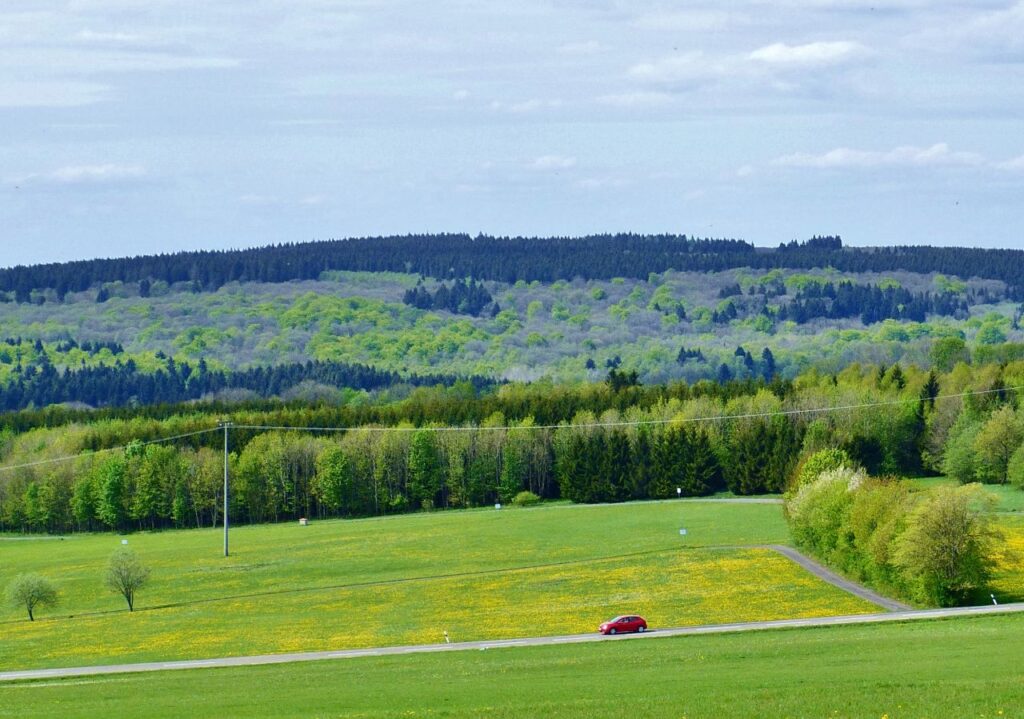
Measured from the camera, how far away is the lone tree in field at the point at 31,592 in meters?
95.7

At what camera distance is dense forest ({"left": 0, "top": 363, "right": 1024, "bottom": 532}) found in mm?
147875

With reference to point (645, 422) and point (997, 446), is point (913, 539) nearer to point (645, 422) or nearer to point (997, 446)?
point (997, 446)

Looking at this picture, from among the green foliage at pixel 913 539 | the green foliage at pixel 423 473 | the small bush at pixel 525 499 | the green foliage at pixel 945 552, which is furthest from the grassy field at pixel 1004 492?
the green foliage at pixel 423 473

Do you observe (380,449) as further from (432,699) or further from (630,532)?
(432,699)

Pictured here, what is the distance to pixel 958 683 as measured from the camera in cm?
4266

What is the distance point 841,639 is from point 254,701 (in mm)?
21462

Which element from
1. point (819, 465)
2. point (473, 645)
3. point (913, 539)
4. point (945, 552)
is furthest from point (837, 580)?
point (819, 465)

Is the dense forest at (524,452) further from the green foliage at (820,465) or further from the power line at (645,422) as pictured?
the green foliage at (820,465)

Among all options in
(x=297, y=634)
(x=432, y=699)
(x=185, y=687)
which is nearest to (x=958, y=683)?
(x=432, y=699)

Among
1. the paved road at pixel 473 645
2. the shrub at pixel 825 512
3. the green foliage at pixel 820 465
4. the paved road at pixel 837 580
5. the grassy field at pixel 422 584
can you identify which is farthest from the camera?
the green foliage at pixel 820 465

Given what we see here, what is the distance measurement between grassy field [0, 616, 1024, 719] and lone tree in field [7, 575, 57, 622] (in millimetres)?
35883

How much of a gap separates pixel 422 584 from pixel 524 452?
69.5 metres

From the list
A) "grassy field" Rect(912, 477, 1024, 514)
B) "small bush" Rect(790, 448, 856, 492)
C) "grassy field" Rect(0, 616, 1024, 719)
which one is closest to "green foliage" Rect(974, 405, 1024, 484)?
"grassy field" Rect(912, 477, 1024, 514)

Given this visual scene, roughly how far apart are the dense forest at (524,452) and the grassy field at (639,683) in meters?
82.9
